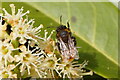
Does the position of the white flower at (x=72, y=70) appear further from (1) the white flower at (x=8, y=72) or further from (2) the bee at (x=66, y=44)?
(1) the white flower at (x=8, y=72)

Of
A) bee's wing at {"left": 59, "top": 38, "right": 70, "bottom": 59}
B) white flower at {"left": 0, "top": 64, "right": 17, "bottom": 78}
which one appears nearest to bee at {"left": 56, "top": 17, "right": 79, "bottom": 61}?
bee's wing at {"left": 59, "top": 38, "right": 70, "bottom": 59}

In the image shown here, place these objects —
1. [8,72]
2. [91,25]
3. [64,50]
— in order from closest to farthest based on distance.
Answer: [8,72]
[64,50]
[91,25]

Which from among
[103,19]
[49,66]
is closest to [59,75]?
[49,66]

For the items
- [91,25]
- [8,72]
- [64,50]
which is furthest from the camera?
[91,25]

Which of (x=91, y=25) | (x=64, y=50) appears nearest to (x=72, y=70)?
(x=64, y=50)

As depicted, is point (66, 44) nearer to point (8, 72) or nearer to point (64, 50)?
point (64, 50)

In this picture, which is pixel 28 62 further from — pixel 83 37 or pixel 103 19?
pixel 103 19

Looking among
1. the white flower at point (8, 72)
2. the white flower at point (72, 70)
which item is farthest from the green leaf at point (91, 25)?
the white flower at point (8, 72)

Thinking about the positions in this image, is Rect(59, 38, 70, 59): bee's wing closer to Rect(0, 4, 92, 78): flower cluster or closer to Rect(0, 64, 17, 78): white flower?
Rect(0, 4, 92, 78): flower cluster
